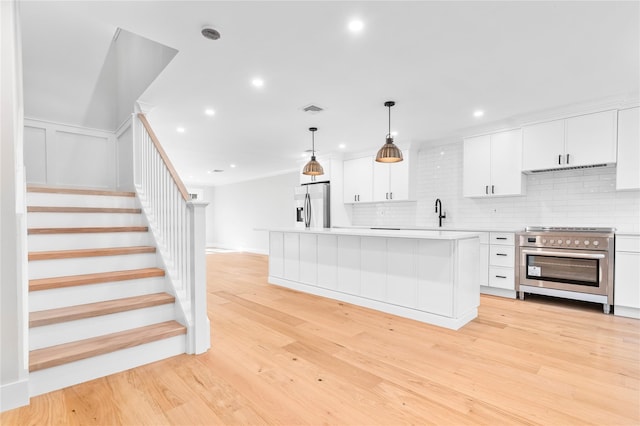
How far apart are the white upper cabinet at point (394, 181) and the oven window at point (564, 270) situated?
2.20 m

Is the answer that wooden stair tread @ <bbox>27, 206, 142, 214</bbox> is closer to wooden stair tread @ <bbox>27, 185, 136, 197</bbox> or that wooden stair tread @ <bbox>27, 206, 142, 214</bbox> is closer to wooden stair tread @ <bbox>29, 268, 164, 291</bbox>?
wooden stair tread @ <bbox>27, 185, 136, 197</bbox>

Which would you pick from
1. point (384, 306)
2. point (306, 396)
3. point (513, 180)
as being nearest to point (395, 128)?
point (513, 180)

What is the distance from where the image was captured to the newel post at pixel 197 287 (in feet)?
7.68

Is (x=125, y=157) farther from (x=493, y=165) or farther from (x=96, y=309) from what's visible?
(x=493, y=165)

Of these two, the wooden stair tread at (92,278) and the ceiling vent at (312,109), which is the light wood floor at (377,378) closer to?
the wooden stair tread at (92,278)

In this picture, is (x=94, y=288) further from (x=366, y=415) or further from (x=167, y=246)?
(x=366, y=415)

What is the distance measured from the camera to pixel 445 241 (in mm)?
3025

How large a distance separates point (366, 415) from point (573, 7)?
2815 mm

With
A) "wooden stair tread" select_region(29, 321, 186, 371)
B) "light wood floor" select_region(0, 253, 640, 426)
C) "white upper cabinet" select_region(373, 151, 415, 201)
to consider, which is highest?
"white upper cabinet" select_region(373, 151, 415, 201)

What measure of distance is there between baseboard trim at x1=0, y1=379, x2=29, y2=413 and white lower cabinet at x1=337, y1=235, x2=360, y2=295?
288 cm

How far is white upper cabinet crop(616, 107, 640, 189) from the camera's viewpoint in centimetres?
350

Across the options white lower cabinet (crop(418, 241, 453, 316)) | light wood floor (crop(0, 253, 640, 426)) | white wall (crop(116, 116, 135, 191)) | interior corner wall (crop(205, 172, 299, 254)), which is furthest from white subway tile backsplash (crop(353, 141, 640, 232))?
white wall (crop(116, 116, 135, 191))

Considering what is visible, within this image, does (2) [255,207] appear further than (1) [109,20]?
Yes

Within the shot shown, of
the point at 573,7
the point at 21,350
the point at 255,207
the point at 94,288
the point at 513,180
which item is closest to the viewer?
the point at 21,350
